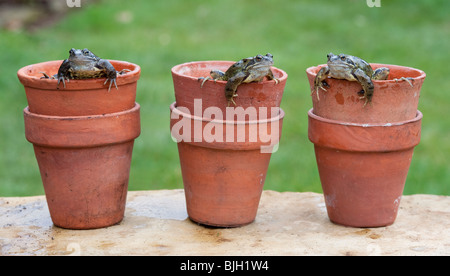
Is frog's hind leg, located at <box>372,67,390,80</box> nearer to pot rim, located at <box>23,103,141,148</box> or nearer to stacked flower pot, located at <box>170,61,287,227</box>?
stacked flower pot, located at <box>170,61,287,227</box>

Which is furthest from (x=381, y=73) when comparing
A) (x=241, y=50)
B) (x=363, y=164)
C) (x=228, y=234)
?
(x=241, y=50)

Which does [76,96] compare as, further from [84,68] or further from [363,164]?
[363,164]

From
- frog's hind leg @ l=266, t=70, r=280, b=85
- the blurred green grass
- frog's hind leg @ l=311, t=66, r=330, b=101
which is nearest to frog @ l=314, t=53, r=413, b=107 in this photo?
frog's hind leg @ l=311, t=66, r=330, b=101

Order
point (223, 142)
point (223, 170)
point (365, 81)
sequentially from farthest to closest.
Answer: point (223, 170) < point (223, 142) < point (365, 81)

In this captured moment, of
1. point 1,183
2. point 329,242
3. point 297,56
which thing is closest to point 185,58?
point 297,56

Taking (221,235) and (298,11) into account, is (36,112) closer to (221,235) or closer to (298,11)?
(221,235)
